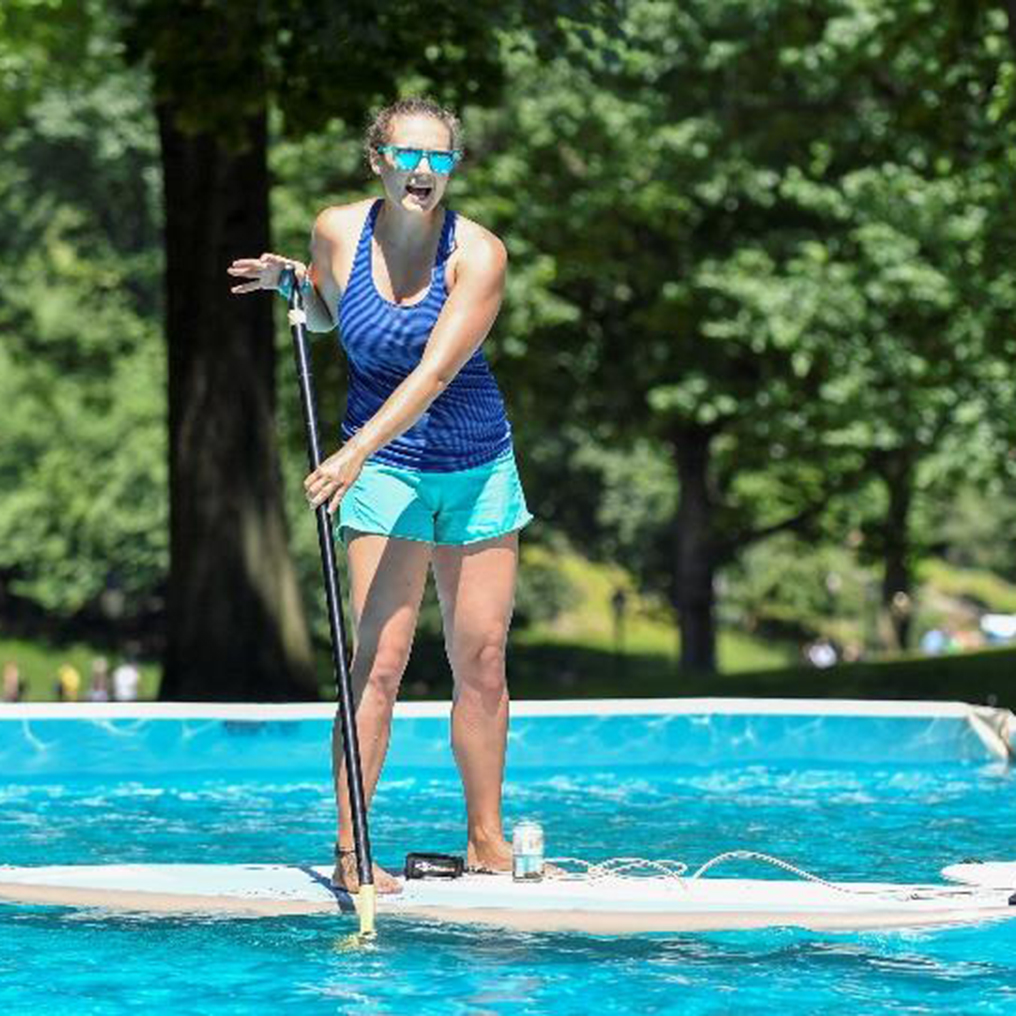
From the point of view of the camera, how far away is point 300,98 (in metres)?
18.3

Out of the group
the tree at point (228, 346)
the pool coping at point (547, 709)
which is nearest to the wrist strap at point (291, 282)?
the pool coping at point (547, 709)

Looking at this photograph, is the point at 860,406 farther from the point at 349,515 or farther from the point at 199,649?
the point at 349,515

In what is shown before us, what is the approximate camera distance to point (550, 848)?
927 cm

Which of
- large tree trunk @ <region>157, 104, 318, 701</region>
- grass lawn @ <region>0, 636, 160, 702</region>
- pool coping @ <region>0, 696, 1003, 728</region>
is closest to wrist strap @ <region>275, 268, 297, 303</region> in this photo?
pool coping @ <region>0, 696, 1003, 728</region>

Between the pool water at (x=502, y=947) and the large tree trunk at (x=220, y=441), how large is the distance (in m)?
7.71

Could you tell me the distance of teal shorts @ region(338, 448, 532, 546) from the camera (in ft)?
23.9

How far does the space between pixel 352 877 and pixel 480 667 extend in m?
0.74

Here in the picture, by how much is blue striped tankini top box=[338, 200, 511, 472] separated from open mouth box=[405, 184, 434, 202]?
164mm

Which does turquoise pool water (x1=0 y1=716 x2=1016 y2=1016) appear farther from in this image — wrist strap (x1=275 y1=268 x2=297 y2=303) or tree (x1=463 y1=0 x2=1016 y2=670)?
tree (x1=463 y1=0 x2=1016 y2=670)

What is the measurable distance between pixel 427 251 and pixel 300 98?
1132 cm

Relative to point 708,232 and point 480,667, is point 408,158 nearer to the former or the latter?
point 480,667

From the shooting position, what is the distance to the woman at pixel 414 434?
714 centimetres

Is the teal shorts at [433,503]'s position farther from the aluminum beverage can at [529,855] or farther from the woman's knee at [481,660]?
the aluminum beverage can at [529,855]

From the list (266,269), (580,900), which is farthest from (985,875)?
(266,269)
